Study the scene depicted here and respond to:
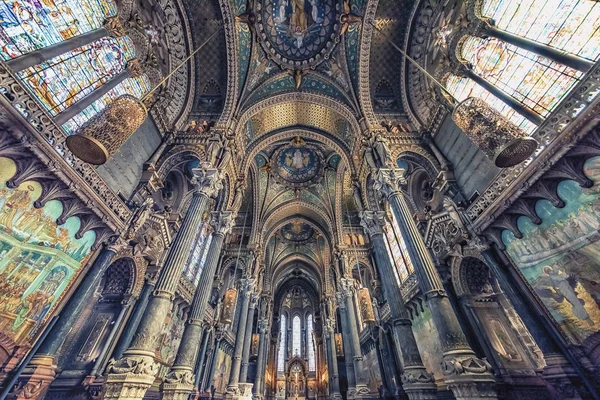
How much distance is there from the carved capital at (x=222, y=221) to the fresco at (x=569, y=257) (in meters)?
9.96

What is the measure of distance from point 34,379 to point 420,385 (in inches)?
354

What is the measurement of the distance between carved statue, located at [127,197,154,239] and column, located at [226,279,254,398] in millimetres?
8532

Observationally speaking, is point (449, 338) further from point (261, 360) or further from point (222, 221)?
point (261, 360)

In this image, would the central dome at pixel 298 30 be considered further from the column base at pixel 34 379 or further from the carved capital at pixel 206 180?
the column base at pixel 34 379

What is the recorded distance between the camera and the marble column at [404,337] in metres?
5.82

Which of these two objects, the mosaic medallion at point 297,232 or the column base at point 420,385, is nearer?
the column base at point 420,385

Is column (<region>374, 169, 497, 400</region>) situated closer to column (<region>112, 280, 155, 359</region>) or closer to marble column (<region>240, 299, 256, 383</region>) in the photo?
column (<region>112, 280, 155, 359</region>)

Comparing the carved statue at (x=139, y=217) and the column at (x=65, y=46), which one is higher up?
the column at (x=65, y=46)

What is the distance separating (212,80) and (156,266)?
351 inches

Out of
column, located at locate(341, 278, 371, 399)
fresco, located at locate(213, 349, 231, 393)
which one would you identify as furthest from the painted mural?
column, located at locate(341, 278, 371, 399)

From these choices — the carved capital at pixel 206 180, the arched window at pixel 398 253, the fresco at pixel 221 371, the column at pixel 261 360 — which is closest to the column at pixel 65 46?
the carved capital at pixel 206 180

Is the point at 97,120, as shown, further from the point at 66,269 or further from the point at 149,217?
the point at 149,217

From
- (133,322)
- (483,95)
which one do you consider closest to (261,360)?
(133,322)

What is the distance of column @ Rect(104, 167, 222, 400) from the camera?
15.9 ft
